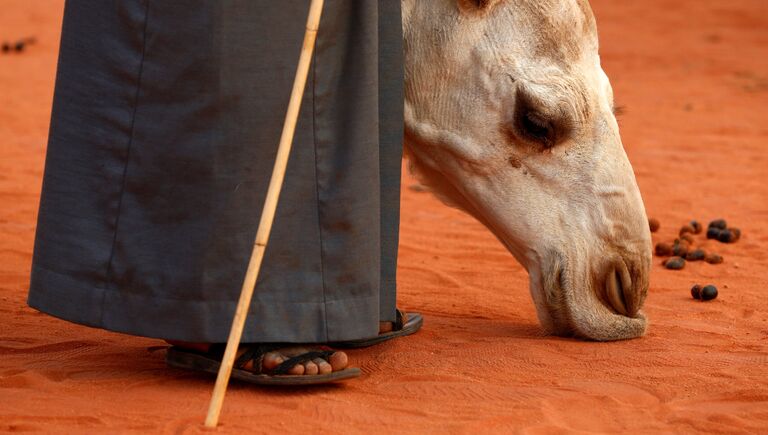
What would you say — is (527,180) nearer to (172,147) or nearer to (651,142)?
(172,147)

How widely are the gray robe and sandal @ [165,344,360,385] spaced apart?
10 centimetres

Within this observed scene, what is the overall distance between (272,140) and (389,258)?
663 millimetres

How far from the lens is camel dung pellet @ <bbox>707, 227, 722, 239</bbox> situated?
6.31 meters

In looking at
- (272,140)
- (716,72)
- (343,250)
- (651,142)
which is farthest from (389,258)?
(716,72)

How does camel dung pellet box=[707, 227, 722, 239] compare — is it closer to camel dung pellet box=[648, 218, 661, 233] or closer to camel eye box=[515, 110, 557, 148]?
camel dung pellet box=[648, 218, 661, 233]

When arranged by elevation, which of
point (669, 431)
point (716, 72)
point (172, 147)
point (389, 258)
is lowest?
point (669, 431)

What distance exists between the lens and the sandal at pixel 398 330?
162 inches

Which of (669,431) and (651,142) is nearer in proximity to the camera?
(669,431)

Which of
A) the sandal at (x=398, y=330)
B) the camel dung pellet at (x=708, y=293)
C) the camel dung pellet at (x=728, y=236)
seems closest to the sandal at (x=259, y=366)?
the sandal at (x=398, y=330)

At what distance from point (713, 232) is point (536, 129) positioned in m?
2.98

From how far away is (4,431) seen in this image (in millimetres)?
3094

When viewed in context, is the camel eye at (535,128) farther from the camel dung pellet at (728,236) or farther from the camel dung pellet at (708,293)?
the camel dung pellet at (728,236)

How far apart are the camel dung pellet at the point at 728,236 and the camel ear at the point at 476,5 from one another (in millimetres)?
3067

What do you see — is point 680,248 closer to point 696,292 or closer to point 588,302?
point 696,292
